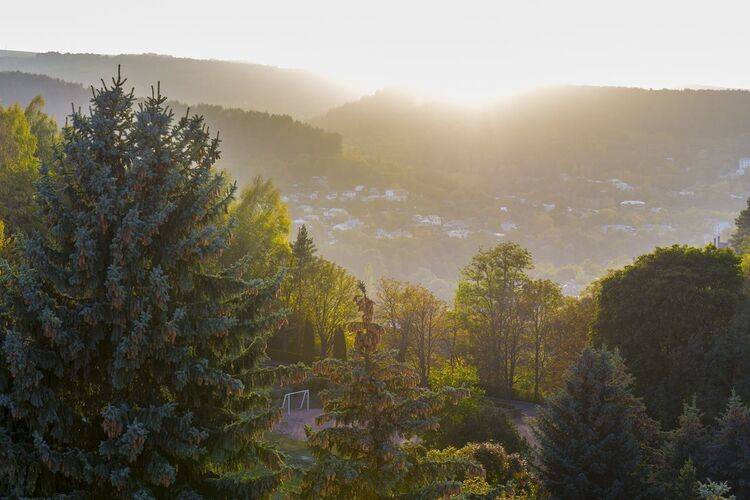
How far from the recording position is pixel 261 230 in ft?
127

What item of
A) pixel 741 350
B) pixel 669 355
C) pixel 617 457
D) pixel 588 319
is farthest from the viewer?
pixel 588 319

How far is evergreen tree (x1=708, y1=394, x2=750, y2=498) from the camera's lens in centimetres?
1819

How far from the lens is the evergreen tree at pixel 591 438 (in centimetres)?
1816

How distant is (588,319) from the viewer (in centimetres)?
3619

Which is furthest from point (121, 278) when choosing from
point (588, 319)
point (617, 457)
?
point (588, 319)

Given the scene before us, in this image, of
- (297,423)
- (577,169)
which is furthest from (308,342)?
(577,169)

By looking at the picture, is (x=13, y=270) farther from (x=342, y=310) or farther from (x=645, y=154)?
(x=645, y=154)

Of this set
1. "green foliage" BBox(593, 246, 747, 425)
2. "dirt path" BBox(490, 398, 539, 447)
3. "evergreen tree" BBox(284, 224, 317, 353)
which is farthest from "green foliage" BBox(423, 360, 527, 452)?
"evergreen tree" BBox(284, 224, 317, 353)

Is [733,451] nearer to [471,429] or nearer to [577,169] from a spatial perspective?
[471,429]

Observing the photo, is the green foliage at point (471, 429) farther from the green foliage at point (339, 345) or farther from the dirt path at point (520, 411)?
the green foliage at point (339, 345)

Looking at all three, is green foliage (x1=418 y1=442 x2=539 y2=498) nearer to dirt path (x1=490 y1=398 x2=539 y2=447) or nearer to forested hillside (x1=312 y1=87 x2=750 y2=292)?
dirt path (x1=490 y1=398 x2=539 y2=447)

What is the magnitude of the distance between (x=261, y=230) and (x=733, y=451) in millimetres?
27071

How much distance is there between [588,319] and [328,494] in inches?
1068

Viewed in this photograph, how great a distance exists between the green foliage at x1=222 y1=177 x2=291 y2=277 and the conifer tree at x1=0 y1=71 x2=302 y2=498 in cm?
1999
